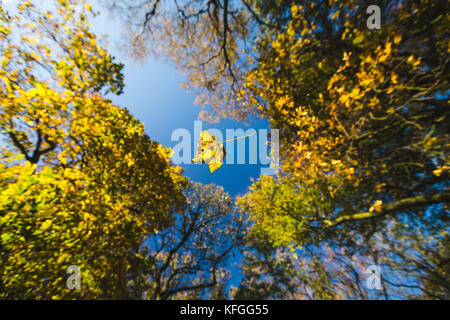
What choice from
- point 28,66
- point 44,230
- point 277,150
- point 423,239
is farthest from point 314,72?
point 44,230

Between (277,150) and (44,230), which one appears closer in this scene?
(44,230)

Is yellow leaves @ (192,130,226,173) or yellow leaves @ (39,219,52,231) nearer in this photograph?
yellow leaves @ (192,130,226,173)

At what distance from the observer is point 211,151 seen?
5.53 ft

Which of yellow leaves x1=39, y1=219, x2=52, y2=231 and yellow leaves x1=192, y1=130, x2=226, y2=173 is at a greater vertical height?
yellow leaves x1=192, y1=130, x2=226, y2=173

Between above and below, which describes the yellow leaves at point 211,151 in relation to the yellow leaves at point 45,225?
above

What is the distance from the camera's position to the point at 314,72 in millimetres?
3895

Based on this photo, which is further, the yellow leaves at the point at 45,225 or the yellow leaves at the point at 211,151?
the yellow leaves at the point at 45,225

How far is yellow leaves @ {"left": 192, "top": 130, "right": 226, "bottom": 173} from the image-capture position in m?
1.66

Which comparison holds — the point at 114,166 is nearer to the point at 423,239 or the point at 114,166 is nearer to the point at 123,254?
the point at 123,254

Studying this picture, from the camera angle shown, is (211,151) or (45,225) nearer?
(211,151)

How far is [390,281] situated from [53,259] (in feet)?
28.1

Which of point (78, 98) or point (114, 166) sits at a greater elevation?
point (78, 98)

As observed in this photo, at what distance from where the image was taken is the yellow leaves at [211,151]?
1657 millimetres

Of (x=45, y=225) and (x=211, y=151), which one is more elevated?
(x=211, y=151)
